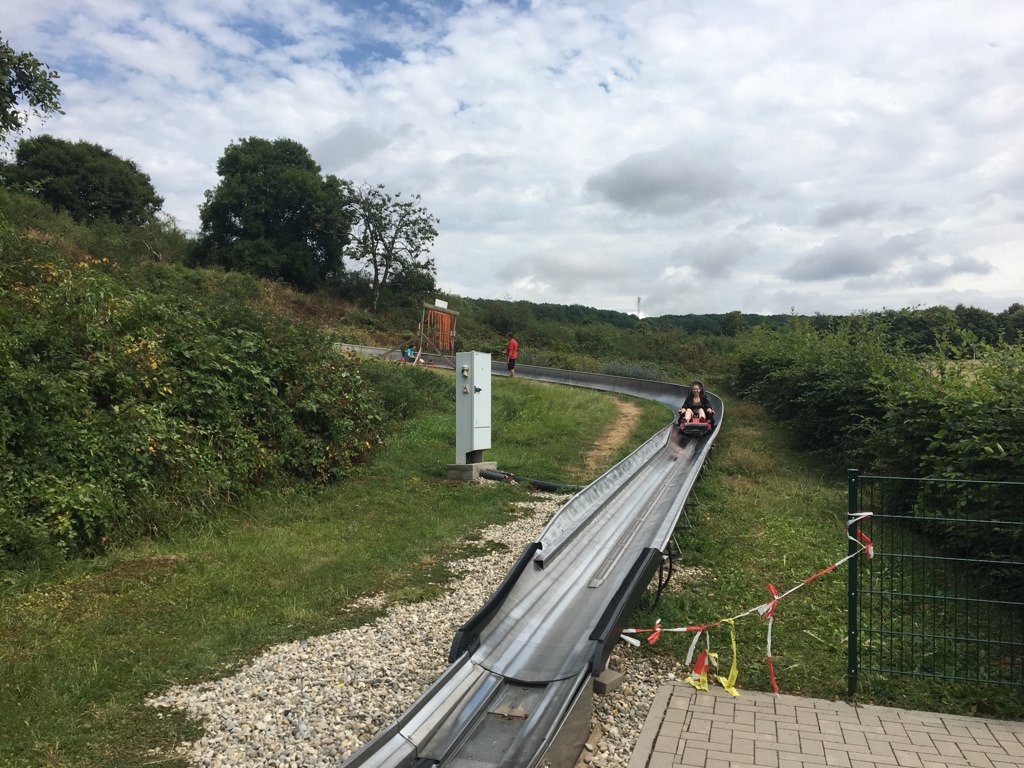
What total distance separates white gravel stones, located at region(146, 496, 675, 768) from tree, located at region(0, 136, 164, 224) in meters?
41.5

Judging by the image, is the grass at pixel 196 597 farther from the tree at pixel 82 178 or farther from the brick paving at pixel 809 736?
the tree at pixel 82 178

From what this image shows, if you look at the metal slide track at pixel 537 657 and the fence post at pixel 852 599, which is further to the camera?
the fence post at pixel 852 599

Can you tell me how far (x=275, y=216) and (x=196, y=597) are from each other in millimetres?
42839

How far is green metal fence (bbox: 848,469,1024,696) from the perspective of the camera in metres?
4.89

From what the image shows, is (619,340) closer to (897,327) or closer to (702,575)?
(897,327)

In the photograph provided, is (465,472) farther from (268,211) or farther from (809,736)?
(268,211)

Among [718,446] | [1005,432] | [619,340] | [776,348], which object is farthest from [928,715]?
[619,340]

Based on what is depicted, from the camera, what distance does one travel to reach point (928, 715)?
4531mm

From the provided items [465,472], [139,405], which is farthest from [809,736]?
[465,472]

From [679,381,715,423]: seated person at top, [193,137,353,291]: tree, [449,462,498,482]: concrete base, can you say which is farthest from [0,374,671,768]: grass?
[193,137,353,291]: tree

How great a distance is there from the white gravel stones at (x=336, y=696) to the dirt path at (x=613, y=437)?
7703 mm

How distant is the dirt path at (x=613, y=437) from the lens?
46.1 feet

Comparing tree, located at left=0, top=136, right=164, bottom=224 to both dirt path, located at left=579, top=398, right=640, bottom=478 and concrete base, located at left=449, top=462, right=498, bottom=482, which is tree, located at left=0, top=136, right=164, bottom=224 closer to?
dirt path, located at left=579, top=398, right=640, bottom=478

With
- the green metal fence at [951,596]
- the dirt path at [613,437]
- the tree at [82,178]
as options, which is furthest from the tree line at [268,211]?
the green metal fence at [951,596]
